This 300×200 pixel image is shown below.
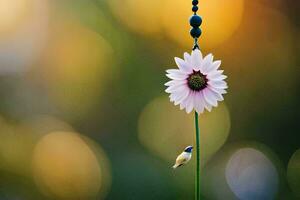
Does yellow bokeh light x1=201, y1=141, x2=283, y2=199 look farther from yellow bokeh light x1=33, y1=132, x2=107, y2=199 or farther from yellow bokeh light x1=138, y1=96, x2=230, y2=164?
yellow bokeh light x1=33, y1=132, x2=107, y2=199

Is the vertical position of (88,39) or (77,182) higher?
(88,39)

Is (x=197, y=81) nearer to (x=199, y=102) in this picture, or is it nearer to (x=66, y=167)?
(x=199, y=102)

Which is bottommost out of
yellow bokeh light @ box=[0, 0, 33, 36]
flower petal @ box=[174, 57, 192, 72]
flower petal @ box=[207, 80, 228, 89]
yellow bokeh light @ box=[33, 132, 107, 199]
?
yellow bokeh light @ box=[33, 132, 107, 199]

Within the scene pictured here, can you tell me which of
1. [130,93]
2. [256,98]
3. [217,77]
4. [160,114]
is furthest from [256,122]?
[217,77]

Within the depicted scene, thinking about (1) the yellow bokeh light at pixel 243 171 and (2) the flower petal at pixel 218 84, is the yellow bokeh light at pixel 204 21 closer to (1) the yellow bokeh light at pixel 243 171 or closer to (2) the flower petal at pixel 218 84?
(1) the yellow bokeh light at pixel 243 171

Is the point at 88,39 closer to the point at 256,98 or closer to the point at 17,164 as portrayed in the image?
the point at 17,164

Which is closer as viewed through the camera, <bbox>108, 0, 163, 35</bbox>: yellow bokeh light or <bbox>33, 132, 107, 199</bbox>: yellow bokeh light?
<bbox>33, 132, 107, 199</bbox>: yellow bokeh light

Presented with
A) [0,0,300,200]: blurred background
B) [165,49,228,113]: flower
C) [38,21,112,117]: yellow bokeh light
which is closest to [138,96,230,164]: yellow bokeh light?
[0,0,300,200]: blurred background
